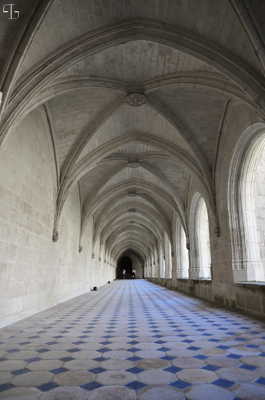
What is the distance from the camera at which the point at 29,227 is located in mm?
7949

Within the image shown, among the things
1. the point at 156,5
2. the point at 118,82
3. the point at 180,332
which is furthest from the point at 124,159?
the point at 180,332

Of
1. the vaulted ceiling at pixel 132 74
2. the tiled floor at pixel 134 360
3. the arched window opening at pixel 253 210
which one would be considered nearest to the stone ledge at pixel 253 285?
the arched window opening at pixel 253 210

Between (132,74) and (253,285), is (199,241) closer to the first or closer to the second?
(253,285)

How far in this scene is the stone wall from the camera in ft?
21.5

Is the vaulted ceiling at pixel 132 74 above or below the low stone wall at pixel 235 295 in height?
above

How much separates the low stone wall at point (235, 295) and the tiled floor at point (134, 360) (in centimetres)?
69

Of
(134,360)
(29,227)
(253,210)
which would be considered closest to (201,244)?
(253,210)

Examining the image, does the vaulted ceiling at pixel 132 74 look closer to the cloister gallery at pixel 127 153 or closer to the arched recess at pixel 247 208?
the cloister gallery at pixel 127 153

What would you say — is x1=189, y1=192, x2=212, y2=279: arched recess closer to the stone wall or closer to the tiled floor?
the stone wall

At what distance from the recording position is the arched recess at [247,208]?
8.41 m

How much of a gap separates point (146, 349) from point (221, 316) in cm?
358

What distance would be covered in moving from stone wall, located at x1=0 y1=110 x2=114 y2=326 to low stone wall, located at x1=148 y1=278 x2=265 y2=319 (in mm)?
5825

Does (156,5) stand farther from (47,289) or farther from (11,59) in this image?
(47,289)

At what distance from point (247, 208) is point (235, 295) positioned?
263cm
